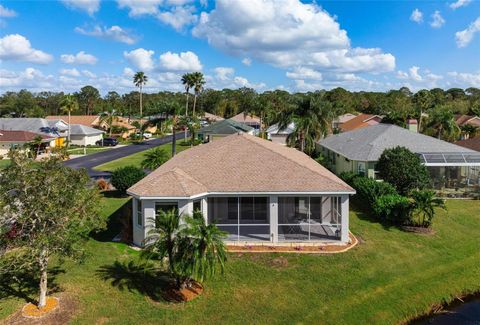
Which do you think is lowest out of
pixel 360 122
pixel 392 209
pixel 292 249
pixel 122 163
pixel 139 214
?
pixel 292 249

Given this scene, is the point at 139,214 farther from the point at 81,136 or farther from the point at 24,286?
the point at 81,136

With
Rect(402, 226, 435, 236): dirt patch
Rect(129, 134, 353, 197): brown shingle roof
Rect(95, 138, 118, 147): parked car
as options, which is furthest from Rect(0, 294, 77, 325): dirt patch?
Rect(95, 138, 118, 147): parked car

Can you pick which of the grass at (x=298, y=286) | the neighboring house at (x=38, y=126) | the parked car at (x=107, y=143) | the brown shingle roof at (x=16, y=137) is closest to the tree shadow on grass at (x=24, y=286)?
the grass at (x=298, y=286)

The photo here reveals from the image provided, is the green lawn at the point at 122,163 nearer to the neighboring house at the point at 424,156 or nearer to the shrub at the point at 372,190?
the neighboring house at the point at 424,156

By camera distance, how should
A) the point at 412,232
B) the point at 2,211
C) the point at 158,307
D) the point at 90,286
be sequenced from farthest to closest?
the point at 412,232 < the point at 90,286 < the point at 158,307 < the point at 2,211

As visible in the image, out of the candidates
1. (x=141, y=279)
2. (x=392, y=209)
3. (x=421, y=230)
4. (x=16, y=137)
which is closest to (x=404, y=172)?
(x=392, y=209)

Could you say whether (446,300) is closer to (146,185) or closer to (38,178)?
(146,185)

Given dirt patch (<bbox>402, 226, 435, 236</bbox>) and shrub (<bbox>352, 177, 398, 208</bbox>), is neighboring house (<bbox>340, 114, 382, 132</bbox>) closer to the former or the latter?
shrub (<bbox>352, 177, 398, 208</bbox>)

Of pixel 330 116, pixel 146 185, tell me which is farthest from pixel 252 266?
pixel 330 116
